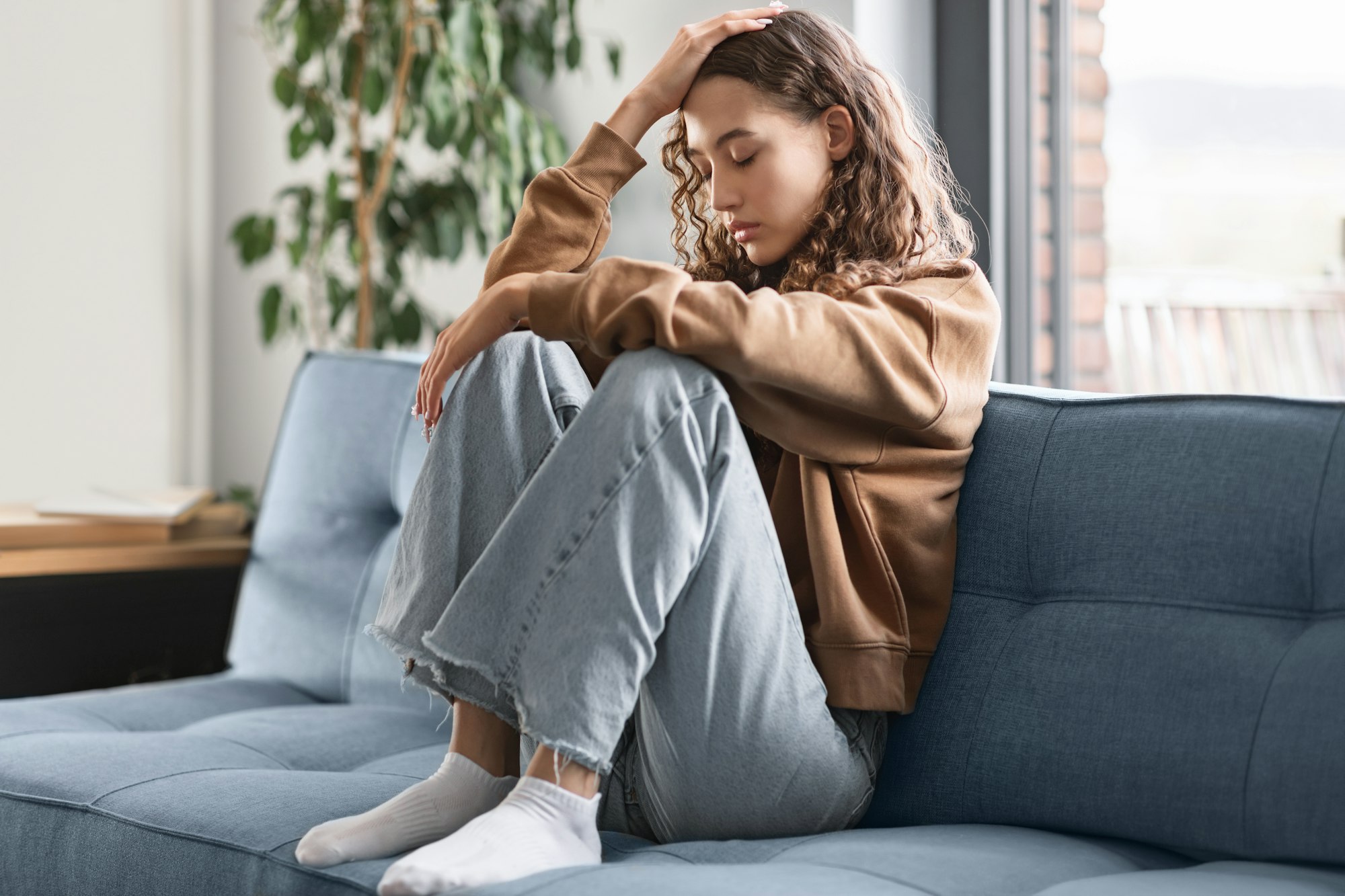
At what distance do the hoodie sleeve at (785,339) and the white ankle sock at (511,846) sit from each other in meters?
0.36

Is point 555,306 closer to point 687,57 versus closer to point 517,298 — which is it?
point 517,298

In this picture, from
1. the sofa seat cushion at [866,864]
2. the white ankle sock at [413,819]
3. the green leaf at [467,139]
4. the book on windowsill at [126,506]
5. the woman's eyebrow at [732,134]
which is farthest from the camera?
the green leaf at [467,139]

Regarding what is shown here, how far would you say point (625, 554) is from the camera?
998 millimetres

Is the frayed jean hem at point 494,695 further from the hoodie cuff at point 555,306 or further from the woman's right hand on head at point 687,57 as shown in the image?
the woman's right hand on head at point 687,57

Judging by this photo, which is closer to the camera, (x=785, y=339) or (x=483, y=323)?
(x=785, y=339)

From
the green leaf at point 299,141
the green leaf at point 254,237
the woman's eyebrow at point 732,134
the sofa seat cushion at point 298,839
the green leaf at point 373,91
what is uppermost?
the green leaf at point 373,91

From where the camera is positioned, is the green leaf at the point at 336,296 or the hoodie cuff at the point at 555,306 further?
the green leaf at the point at 336,296

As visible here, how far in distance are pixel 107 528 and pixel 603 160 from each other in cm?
102

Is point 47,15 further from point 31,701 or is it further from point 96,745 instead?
point 96,745

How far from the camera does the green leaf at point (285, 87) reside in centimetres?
245

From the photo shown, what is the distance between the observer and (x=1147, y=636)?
112cm

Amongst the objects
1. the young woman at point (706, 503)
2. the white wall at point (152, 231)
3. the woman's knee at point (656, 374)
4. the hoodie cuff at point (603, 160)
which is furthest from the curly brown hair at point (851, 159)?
the white wall at point (152, 231)

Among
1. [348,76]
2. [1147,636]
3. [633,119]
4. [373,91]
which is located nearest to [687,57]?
[633,119]

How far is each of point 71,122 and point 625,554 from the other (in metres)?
2.24
